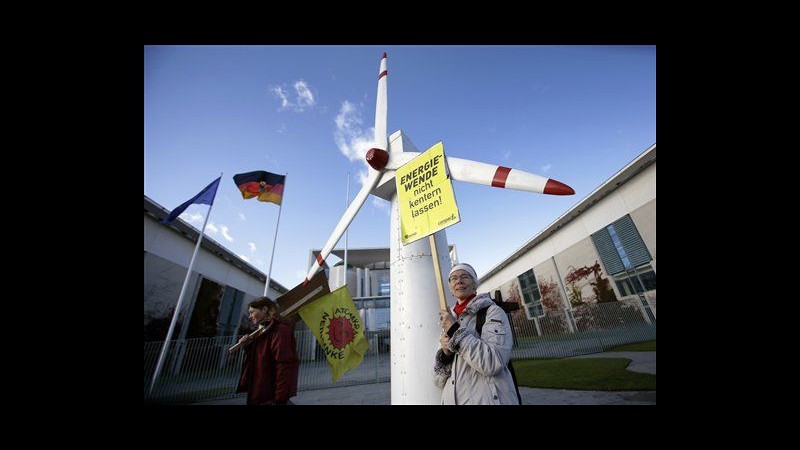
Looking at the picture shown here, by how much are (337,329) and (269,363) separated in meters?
1.83

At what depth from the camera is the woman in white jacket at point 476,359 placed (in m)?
2.48

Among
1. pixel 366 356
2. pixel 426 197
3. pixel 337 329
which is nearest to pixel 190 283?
pixel 366 356

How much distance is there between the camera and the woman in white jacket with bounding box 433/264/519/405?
8.13 ft

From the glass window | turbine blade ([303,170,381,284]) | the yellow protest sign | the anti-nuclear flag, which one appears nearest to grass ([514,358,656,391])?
the anti-nuclear flag

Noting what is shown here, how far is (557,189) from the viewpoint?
3451 mm

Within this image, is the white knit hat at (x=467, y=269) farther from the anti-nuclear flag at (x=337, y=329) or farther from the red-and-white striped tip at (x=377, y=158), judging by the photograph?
the anti-nuclear flag at (x=337, y=329)

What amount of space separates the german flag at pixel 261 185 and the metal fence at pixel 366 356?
7.91 m

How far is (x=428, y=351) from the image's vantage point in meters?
3.88

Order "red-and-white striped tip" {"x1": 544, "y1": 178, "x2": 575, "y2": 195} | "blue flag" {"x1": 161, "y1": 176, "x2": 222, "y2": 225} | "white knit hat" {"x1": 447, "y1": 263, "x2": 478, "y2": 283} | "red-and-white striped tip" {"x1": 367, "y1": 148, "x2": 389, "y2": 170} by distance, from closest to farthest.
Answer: "white knit hat" {"x1": 447, "y1": 263, "x2": 478, "y2": 283}, "red-and-white striped tip" {"x1": 544, "y1": 178, "x2": 575, "y2": 195}, "red-and-white striped tip" {"x1": 367, "y1": 148, "x2": 389, "y2": 170}, "blue flag" {"x1": 161, "y1": 176, "x2": 222, "y2": 225}

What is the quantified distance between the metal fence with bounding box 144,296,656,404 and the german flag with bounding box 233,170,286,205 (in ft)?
26.0

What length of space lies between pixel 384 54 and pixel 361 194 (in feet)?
11.5

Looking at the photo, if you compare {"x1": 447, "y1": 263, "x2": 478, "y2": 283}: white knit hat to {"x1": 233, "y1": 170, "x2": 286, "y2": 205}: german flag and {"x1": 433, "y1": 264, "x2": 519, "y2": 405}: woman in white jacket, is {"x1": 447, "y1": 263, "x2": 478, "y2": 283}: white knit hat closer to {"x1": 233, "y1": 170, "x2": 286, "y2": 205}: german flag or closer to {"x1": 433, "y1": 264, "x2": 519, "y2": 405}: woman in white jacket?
{"x1": 433, "y1": 264, "x2": 519, "y2": 405}: woman in white jacket
